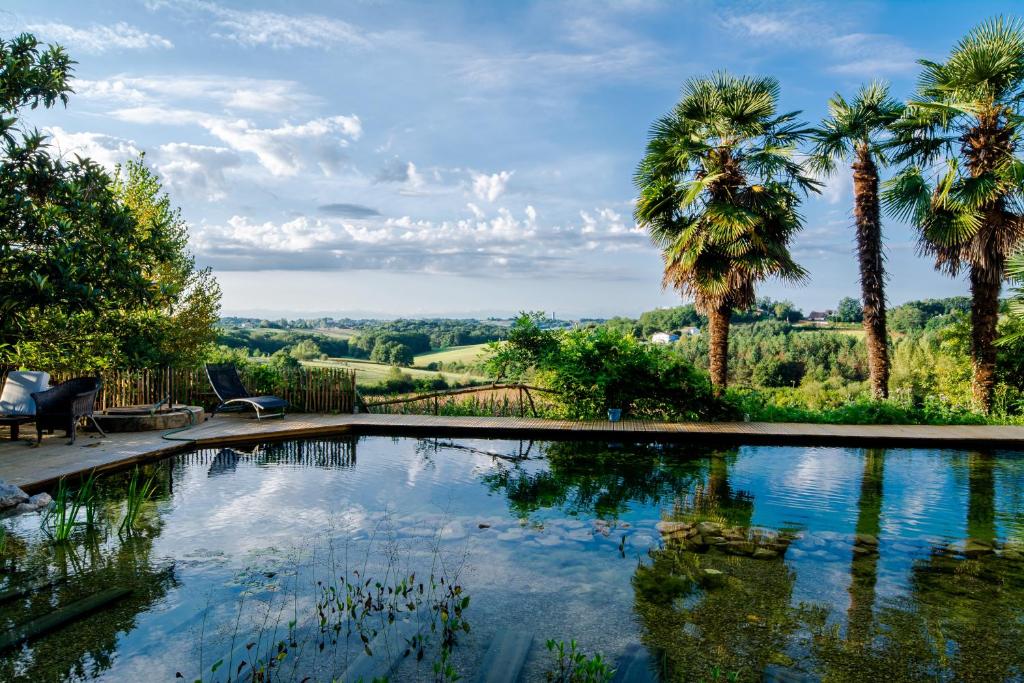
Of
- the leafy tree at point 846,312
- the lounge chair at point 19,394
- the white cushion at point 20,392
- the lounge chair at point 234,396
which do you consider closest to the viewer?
the lounge chair at point 19,394

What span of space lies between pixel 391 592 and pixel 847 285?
466 inches

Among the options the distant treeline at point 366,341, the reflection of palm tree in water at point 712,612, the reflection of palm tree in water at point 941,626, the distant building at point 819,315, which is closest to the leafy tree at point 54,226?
the reflection of palm tree in water at point 712,612

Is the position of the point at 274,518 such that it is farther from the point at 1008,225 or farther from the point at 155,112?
the point at 1008,225

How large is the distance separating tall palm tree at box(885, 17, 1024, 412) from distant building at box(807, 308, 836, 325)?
120 ft

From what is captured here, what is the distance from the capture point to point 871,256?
12992 mm

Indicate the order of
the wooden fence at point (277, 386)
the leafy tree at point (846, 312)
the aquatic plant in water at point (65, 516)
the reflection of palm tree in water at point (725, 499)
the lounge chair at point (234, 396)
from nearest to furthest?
the aquatic plant in water at point (65, 516) < the reflection of palm tree in water at point (725, 499) < the lounge chair at point (234, 396) < the wooden fence at point (277, 386) < the leafy tree at point (846, 312)

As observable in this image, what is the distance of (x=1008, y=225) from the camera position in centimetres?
1098

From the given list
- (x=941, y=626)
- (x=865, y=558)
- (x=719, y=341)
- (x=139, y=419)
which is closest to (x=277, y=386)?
(x=139, y=419)

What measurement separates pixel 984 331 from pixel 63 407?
542 inches

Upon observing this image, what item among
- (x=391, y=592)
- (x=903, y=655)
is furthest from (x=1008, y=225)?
(x=391, y=592)

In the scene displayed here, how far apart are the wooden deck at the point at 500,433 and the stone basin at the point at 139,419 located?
0.29 meters

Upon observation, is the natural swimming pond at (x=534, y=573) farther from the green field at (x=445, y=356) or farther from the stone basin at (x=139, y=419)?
the green field at (x=445, y=356)

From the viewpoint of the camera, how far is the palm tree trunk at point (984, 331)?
37.0 ft

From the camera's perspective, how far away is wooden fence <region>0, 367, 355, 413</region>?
1070cm
